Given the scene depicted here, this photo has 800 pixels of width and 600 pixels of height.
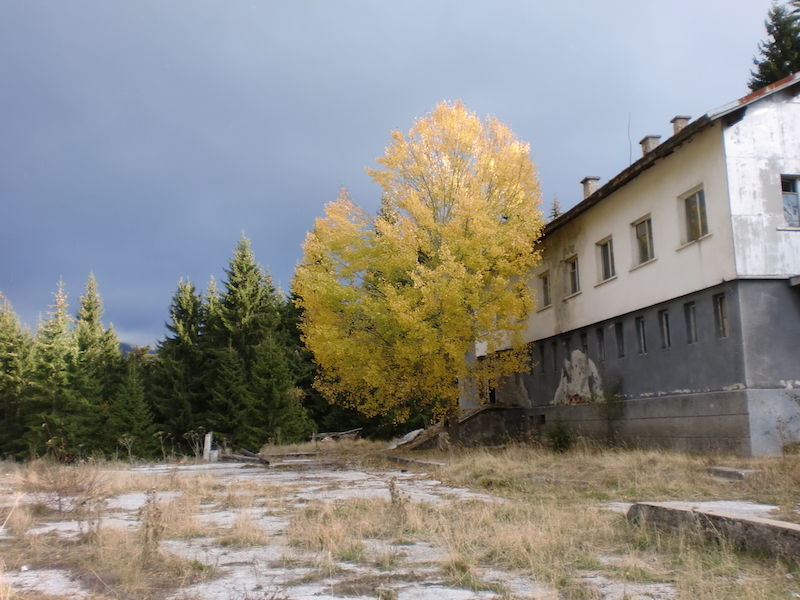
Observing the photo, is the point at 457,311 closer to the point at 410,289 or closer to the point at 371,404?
the point at 410,289

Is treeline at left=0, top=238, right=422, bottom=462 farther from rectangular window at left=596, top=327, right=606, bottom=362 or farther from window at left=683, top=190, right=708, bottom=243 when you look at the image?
window at left=683, top=190, right=708, bottom=243

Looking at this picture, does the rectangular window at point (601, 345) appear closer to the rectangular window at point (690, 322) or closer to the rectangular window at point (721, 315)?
the rectangular window at point (690, 322)

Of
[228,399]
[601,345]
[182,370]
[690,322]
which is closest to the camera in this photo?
[690,322]

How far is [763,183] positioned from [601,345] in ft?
24.3

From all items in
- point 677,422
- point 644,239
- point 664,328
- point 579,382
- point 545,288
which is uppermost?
point 644,239

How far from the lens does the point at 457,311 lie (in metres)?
19.9

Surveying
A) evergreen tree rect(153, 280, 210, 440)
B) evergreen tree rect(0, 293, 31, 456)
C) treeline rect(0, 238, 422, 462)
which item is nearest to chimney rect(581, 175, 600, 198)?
treeline rect(0, 238, 422, 462)

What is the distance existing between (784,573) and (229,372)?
38.6 meters

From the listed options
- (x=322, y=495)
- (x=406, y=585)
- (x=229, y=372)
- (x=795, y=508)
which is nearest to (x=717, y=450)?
(x=795, y=508)

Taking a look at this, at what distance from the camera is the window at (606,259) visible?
2145cm

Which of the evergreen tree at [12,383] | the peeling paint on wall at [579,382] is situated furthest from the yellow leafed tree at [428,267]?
the evergreen tree at [12,383]

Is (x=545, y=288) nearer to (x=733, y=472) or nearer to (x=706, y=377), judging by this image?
(x=706, y=377)

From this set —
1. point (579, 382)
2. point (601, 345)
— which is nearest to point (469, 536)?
point (601, 345)

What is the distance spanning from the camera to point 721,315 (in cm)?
1593
